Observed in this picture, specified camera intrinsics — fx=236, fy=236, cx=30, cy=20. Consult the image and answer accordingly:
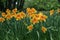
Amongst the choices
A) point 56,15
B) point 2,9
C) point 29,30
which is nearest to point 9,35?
point 29,30

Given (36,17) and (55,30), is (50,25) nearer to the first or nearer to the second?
(55,30)

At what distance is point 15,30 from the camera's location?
3.79m

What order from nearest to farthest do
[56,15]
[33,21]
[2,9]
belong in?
[33,21] → [56,15] → [2,9]

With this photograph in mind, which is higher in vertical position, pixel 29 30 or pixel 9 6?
pixel 29 30

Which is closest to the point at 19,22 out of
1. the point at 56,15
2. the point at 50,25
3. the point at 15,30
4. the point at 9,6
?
the point at 15,30

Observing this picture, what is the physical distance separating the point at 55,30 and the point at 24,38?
52cm

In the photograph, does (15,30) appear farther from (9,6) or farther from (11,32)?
(9,6)

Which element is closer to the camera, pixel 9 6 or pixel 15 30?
pixel 15 30

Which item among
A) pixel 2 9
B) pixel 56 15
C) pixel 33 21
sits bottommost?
pixel 2 9

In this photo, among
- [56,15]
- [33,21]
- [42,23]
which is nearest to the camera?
[33,21]

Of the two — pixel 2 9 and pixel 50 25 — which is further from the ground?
pixel 50 25

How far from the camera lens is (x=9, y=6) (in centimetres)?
635

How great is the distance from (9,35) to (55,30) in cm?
74

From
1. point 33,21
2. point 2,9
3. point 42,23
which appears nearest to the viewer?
point 33,21
